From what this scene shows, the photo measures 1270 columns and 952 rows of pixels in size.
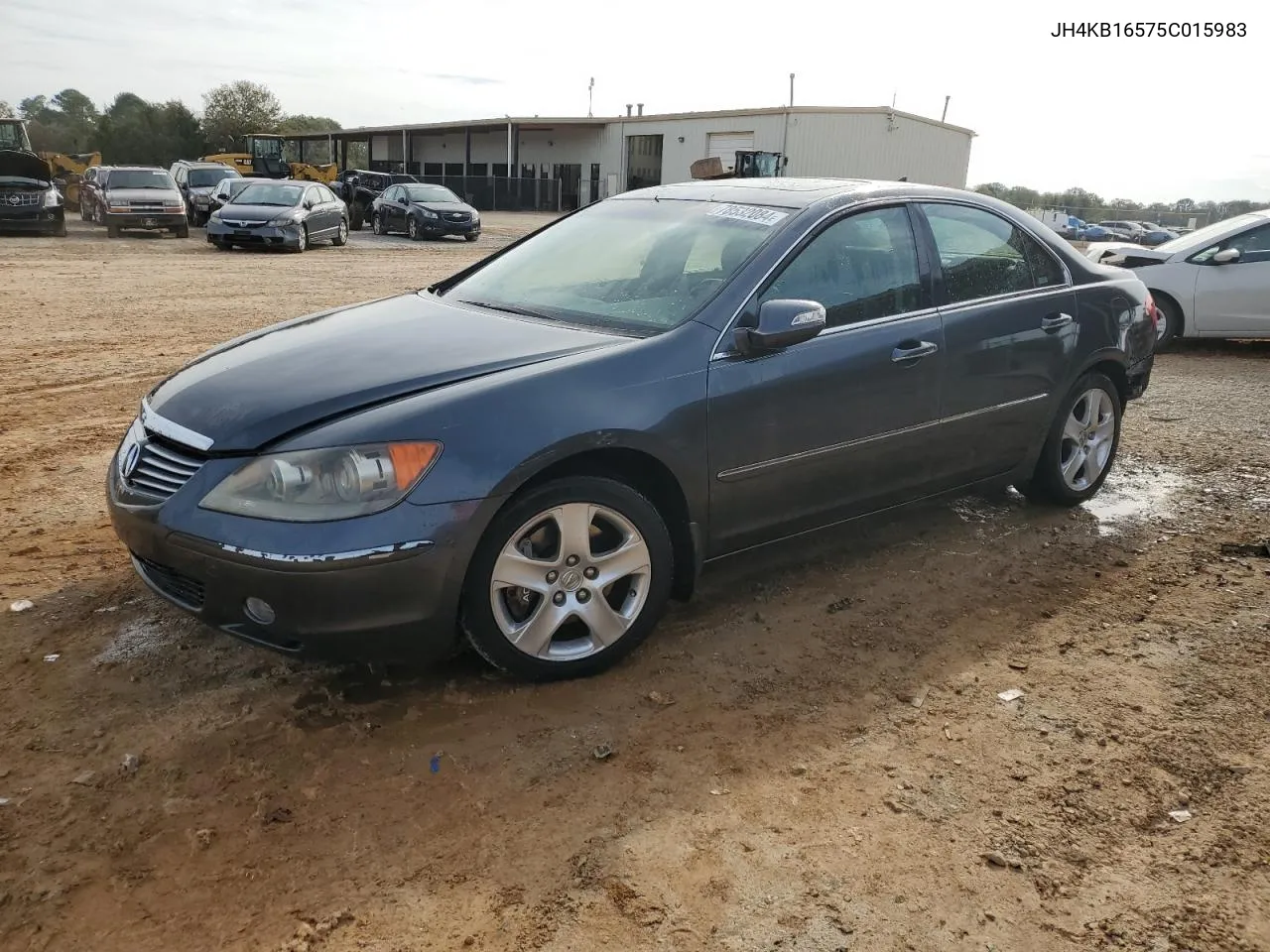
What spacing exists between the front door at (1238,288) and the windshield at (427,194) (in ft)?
65.6

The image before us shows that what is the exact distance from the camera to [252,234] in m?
19.6

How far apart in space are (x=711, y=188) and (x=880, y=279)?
2.94 feet

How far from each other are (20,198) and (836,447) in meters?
22.4

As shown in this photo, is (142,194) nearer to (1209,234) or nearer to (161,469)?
(1209,234)

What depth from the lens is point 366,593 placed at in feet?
9.55

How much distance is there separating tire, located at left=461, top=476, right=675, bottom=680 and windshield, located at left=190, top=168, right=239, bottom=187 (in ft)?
93.0

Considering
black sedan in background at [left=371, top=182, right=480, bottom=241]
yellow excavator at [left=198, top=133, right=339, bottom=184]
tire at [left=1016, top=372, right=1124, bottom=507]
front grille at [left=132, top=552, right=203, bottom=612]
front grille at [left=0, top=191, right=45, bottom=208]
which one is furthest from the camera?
yellow excavator at [left=198, top=133, right=339, bottom=184]

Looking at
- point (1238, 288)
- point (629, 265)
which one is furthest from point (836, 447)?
point (1238, 288)

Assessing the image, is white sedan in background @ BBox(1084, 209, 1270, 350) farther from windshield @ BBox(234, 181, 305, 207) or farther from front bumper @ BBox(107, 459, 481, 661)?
windshield @ BBox(234, 181, 305, 207)

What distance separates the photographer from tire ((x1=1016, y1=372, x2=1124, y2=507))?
16.7 ft

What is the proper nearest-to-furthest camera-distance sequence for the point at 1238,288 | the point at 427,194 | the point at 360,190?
the point at 1238,288, the point at 427,194, the point at 360,190

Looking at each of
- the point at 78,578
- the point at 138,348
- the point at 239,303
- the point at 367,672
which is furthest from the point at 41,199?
the point at 367,672

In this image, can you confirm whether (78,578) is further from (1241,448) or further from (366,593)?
(1241,448)

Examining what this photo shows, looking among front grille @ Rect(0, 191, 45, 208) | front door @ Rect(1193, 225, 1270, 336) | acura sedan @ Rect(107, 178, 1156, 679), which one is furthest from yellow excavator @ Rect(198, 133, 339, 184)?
acura sedan @ Rect(107, 178, 1156, 679)
